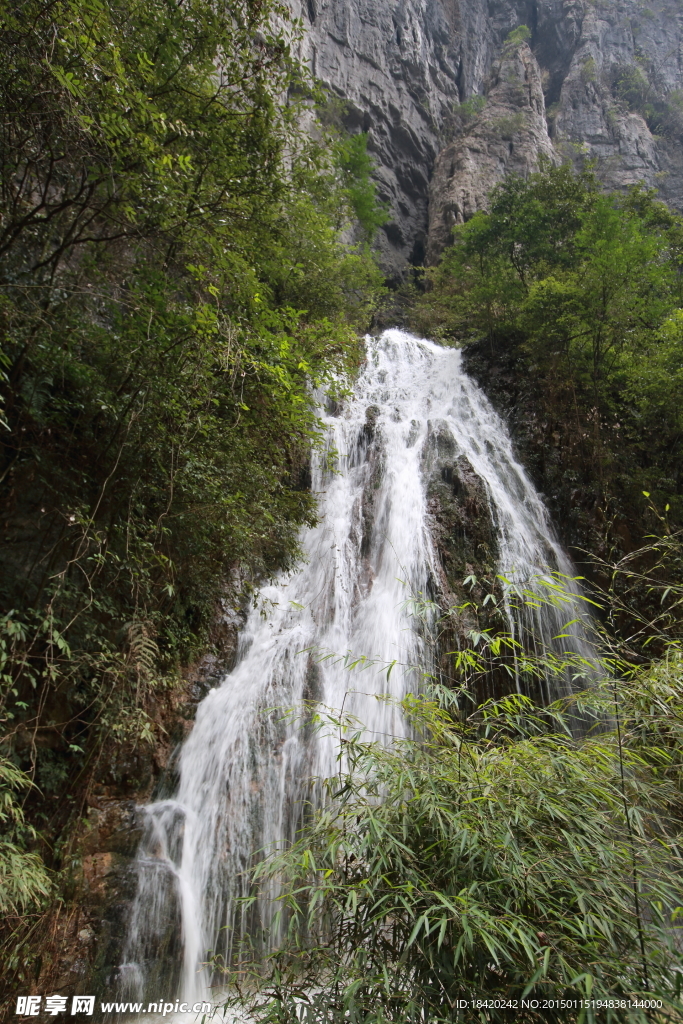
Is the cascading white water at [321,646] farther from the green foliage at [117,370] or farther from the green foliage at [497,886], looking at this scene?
Answer: the green foliage at [117,370]

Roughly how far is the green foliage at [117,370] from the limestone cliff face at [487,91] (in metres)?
14.6

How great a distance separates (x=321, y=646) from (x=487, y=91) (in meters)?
29.8

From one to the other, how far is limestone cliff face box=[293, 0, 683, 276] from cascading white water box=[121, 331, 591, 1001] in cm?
1086

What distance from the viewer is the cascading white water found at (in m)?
3.83

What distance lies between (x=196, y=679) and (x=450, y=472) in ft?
17.2

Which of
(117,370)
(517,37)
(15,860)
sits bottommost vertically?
(15,860)

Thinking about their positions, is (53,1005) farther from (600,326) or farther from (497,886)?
(600,326)

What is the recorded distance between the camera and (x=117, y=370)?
396 centimetres

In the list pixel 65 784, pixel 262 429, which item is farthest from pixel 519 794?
pixel 262 429

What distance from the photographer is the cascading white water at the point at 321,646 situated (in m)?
3.83

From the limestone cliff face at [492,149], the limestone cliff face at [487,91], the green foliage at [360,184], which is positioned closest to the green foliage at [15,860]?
the green foliage at [360,184]

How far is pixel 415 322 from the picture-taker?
48.8 feet

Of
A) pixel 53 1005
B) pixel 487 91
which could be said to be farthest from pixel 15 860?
pixel 487 91

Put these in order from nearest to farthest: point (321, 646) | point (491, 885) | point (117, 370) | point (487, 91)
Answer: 1. point (491, 885)
2. point (117, 370)
3. point (321, 646)
4. point (487, 91)
